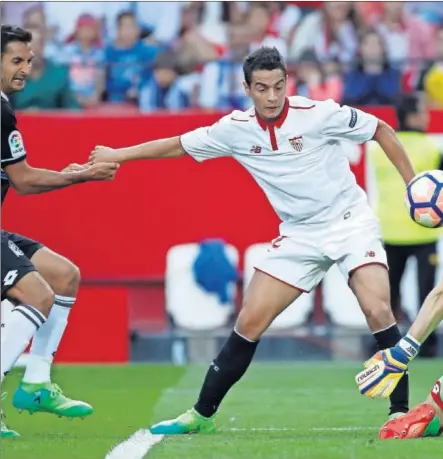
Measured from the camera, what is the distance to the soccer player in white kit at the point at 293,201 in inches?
306

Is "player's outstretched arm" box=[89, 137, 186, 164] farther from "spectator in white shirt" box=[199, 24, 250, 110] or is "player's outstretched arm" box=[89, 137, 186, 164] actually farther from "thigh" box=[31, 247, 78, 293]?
"spectator in white shirt" box=[199, 24, 250, 110]

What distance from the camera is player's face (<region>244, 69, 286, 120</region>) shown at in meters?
7.69

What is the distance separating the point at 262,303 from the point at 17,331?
1.49 meters

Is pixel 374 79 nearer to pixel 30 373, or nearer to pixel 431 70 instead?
pixel 431 70

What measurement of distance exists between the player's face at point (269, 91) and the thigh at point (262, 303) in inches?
38.8

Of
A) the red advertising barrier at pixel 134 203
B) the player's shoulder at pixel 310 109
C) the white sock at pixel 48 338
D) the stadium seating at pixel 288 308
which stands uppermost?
the player's shoulder at pixel 310 109

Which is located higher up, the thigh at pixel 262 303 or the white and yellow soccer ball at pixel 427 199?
the white and yellow soccer ball at pixel 427 199

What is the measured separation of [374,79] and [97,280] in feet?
12.5

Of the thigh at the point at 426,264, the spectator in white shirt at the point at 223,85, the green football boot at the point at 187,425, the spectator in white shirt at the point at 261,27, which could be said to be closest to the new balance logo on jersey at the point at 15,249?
the green football boot at the point at 187,425

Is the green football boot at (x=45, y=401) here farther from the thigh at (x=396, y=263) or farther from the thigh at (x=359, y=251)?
the thigh at (x=396, y=263)

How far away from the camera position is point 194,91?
15.0 meters

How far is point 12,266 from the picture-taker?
7293mm

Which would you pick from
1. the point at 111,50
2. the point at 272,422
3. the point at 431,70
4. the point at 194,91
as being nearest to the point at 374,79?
the point at 431,70

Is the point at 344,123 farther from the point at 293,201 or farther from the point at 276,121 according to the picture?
the point at 293,201
